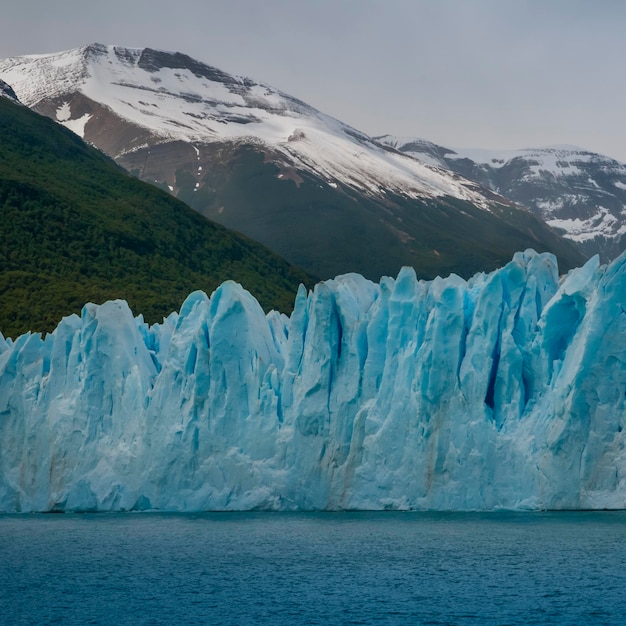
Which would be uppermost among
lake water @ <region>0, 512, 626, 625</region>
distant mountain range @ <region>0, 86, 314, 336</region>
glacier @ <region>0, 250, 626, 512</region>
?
distant mountain range @ <region>0, 86, 314, 336</region>

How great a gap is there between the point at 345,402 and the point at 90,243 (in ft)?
143

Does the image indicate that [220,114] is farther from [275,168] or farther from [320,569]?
[320,569]

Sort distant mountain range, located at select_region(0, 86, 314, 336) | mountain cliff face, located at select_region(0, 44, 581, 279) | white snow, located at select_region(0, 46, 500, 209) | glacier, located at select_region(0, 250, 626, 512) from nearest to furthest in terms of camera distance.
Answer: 1. glacier, located at select_region(0, 250, 626, 512)
2. distant mountain range, located at select_region(0, 86, 314, 336)
3. mountain cliff face, located at select_region(0, 44, 581, 279)
4. white snow, located at select_region(0, 46, 500, 209)

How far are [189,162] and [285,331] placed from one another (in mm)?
95476

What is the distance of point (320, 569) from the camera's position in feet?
96.5

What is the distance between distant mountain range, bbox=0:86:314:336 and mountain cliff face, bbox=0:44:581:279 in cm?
1918

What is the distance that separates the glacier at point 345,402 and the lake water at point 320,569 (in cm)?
128

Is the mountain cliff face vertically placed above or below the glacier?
above

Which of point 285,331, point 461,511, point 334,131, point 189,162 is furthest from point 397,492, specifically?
point 334,131

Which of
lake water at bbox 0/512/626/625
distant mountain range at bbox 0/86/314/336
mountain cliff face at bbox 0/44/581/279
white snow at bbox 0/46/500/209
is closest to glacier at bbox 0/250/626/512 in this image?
lake water at bbox 0/512/626/625

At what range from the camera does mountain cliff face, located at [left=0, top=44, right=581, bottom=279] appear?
382 feet

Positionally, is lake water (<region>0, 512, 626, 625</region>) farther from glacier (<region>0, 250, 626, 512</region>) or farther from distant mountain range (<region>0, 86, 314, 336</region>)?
distant mountain range (<region>0, 86, 314, 336</region>)

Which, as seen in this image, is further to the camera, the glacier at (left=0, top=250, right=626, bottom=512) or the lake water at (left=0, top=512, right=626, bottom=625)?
the glacier at (left=0, top=250, right=626, bottom=512)

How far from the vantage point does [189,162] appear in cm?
13812
